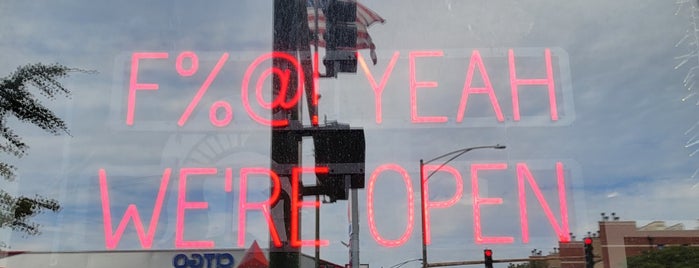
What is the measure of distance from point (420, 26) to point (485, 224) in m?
0.86

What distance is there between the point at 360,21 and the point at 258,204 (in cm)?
87

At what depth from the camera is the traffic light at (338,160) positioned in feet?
7.63

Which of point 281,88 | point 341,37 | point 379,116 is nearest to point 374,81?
point 379,116

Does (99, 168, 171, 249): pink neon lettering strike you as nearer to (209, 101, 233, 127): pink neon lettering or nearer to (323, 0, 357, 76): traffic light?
(209, 101, 233, 127): pink neon lettering

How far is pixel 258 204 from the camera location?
221 centimetres

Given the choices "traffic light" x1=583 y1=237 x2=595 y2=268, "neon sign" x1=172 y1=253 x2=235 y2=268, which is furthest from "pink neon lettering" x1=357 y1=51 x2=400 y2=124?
"traffic light" x1=583 y1=237 x2=595 y2=268

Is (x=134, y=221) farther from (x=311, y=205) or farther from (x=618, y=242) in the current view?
(x=618, y=242)

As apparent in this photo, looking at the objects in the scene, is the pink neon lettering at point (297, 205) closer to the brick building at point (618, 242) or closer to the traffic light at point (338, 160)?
the traffic light at point (338, 160)

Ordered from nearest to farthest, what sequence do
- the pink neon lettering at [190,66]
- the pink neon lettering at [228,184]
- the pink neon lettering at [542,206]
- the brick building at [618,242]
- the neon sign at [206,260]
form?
the pink neon lettering at [542,206] → the pink neon lettering at [228,184] → the pink neon lettering at [190,66] → the brick building at [618,242] → the neon sign at [206,260]

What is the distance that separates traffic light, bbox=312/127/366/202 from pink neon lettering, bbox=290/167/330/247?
4 cm

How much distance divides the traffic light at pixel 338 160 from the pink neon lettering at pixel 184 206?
1.38 ft

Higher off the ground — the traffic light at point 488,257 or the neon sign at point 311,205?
the neon sign at point 311,205

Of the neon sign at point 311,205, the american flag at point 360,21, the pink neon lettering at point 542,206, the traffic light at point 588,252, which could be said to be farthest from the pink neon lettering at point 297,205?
the traffic light at point 588,252

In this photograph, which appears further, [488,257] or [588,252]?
[588,252]
